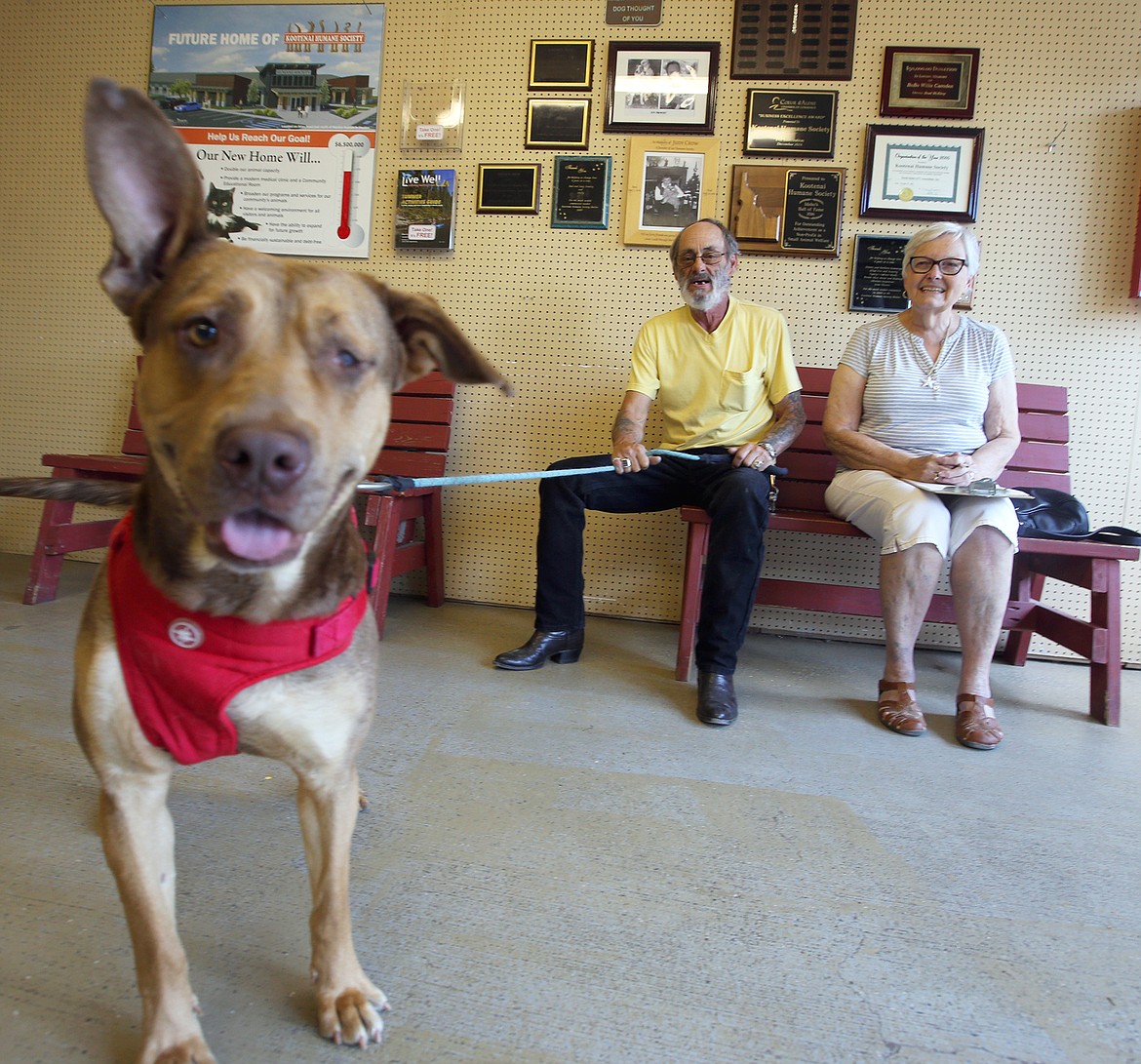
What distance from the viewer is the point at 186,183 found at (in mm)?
981

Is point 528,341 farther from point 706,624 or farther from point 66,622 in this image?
point 66,622

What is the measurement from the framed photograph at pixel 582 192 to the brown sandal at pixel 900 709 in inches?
92.5

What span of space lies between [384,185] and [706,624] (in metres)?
2.62

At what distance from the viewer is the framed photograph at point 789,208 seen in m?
3.39

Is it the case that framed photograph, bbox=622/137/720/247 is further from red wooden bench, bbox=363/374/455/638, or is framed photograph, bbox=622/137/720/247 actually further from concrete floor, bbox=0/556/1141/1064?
concrete floor, bbox=0/556/1141/1064

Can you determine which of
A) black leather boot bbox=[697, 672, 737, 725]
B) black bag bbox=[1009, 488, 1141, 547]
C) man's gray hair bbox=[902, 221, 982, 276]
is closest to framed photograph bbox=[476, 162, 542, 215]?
man's gray hair bbox=[902, 221, 982, 276]

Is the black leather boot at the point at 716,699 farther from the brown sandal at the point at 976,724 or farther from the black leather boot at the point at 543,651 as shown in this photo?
the brown sandal at the point at 976,724

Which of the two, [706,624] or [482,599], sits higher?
[706,624]

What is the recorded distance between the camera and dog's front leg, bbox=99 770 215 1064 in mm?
958

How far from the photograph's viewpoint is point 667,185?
346cm

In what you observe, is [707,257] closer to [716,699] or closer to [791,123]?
[791,123]

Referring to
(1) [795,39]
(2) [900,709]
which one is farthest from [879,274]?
(2) [900,709]

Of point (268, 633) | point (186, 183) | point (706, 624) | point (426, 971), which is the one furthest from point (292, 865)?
point (706, 624)

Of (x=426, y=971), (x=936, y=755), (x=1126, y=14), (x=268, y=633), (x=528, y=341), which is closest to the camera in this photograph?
(x=268, y=633)
